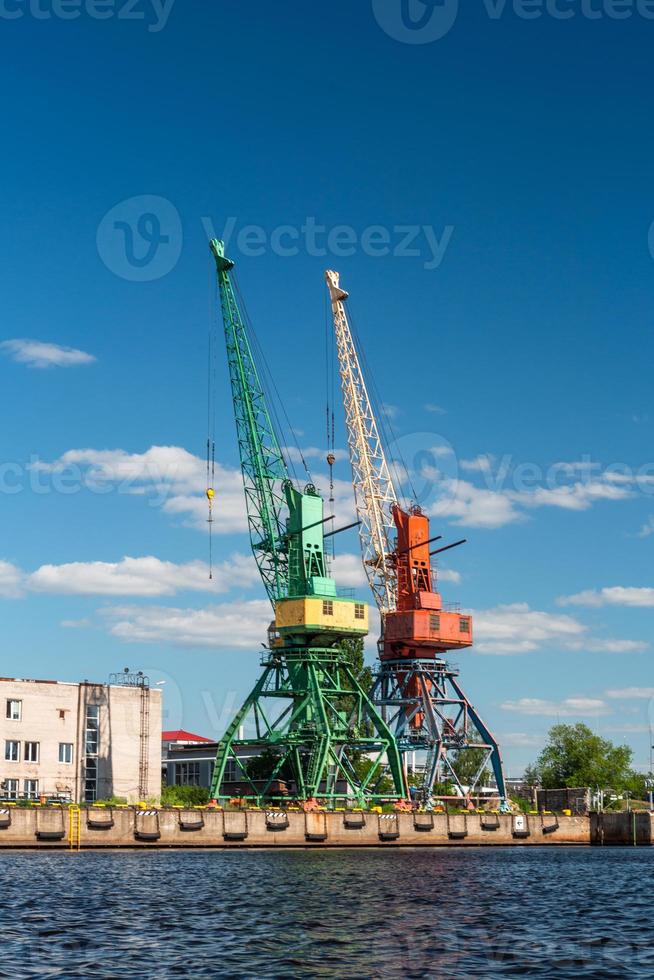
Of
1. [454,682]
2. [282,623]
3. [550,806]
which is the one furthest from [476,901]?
[550,806]

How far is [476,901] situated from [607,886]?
51.3 ft

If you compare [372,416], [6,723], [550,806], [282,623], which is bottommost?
[550,806]

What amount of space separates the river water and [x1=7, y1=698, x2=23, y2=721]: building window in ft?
130

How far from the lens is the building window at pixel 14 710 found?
123 m

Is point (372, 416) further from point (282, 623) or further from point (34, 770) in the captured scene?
point (34, 770)

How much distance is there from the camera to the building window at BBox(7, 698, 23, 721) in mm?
123188

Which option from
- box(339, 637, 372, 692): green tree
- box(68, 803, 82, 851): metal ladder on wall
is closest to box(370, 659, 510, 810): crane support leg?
box(339, 637, 372, 692): green tree

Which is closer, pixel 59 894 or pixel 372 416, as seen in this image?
pixel 59 894

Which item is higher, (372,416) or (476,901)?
(372,416)

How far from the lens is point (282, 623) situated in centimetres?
12888

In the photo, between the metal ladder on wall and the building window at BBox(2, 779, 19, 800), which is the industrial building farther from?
the metal ladder on wall

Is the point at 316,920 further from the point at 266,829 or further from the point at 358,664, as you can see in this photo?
the point at 358,664

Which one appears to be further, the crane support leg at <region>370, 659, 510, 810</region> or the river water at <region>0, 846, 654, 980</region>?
the crane support leg at <region>370, 659, 510, 810</region>

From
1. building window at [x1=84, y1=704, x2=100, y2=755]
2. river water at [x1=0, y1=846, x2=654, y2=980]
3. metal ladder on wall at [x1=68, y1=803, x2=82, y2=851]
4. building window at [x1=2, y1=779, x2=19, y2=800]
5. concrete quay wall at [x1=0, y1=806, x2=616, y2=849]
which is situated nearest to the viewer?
river water at [x1=0, y1=846, x2=654, y2=980]
